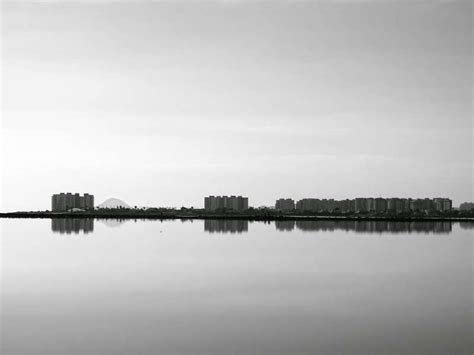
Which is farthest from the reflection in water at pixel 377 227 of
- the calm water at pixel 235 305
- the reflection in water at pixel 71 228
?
the calm water at pixel 235 305

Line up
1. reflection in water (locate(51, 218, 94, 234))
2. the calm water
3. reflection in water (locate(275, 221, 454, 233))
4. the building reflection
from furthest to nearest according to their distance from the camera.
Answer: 1. reflection in water (locate(275, 221, 454, 233))
2. the building reflection
3. reflection in water (locate(51, 218, 94, 234))
4. the calm water

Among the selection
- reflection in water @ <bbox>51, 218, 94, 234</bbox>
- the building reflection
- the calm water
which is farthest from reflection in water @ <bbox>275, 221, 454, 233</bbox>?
the calm water

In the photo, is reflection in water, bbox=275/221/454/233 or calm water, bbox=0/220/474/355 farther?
reflection in water, bbox=275/221/454/233

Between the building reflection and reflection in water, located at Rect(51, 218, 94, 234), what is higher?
reflection in water, located at Rect(51, 218, 94, 234)

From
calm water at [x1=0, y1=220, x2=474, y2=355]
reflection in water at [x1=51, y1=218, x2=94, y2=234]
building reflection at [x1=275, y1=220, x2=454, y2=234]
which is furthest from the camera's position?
building reflection at [x1=275, y1=220, x2=454, y2=234]

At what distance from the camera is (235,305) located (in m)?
29.3

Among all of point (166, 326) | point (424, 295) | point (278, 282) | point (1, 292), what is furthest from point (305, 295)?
point (1, 292)

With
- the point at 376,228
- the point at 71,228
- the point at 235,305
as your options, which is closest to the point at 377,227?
the point at 376,228

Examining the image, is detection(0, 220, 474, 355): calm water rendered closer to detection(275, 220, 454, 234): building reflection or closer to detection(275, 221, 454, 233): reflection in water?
detection(275, 220, 454, 234): building reflection

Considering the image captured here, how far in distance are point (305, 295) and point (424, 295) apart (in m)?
7.86

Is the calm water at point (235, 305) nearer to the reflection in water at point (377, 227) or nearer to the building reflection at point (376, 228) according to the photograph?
the building reflection at point (376, 228)

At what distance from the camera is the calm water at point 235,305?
21.0m

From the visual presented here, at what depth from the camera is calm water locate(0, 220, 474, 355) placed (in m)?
21.0

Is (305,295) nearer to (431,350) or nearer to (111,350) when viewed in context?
(431,350)
